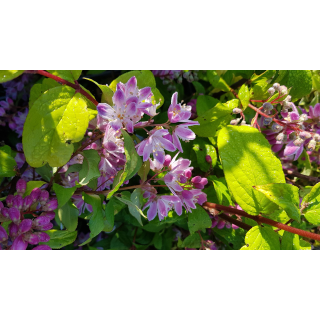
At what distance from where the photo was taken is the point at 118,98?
0.84 m

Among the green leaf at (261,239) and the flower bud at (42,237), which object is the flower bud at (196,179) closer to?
the green leaf at (261,239)

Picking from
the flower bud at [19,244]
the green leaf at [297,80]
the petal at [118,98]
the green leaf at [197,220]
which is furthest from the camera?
the green leaf at [297,80]

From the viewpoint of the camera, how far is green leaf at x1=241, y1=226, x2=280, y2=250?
1017 millimetres

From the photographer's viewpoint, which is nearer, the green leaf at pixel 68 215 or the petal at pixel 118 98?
the petal at pixel 118 98

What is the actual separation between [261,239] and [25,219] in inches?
36.0

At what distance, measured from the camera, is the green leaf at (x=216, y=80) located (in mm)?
1480

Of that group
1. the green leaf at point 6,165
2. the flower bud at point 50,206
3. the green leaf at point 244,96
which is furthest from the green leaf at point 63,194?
the green leaf at point 244,96

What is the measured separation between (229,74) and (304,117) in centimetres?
52

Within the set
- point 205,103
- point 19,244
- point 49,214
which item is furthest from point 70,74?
point 205,103

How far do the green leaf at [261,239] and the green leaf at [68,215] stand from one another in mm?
707

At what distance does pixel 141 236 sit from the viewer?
182cm

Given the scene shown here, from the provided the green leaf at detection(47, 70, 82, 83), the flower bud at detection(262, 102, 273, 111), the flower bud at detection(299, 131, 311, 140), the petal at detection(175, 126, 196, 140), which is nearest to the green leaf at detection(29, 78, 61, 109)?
the green leaf at detection(47, 70, 82, 83)

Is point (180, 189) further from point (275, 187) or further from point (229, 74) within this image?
point (229, 74)

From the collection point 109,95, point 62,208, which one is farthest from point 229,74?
point 62,208
